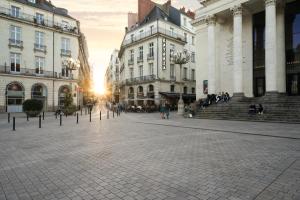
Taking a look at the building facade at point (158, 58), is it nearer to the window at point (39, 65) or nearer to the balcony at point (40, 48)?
the window at point (39, 65)

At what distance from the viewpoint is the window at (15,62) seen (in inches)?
1271

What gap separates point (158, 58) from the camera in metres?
38.6

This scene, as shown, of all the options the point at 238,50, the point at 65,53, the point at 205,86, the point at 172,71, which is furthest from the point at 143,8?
the point at 238,50

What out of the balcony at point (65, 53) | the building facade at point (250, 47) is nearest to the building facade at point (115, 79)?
the balcony at point (65, 53)

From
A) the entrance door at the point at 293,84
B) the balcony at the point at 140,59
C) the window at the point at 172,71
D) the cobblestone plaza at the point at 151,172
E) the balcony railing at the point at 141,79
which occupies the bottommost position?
the cobblestone plaza at the point at 151,172

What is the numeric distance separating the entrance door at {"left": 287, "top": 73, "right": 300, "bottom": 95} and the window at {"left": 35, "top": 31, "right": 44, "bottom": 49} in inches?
1394

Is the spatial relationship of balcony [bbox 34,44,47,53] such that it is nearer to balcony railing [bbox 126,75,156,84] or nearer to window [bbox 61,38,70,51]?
window [bbox 61,38,70,51]

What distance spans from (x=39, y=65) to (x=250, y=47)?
31.3 metres

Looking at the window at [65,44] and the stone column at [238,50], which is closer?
the stone column at [238,50]

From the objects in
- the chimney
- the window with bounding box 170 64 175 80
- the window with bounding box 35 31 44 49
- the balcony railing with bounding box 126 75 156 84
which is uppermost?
the chimney

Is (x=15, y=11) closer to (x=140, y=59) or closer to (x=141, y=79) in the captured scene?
(x=140, y=59)

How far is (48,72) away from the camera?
3566 cm

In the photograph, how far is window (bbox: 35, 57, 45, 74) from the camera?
114 ft

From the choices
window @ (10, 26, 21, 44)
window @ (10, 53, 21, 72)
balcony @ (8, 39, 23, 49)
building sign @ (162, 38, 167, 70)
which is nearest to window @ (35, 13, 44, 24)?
window @ (10, 26, 21, 44)
